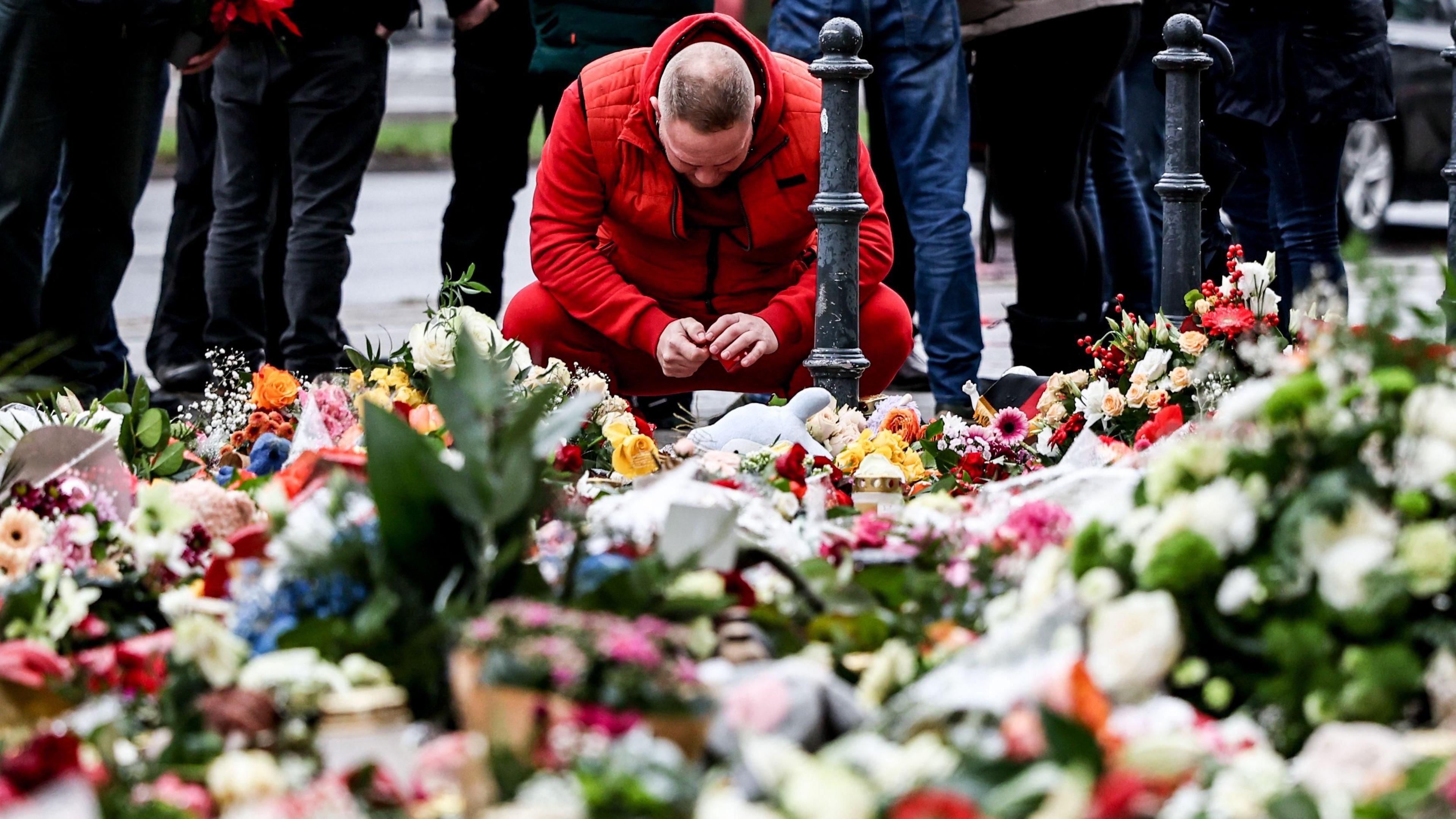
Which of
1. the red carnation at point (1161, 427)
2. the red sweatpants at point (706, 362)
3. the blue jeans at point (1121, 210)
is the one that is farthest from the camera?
the blue jeans at point (1121, 210)

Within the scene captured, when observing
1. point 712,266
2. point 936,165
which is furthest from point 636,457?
point 936,165

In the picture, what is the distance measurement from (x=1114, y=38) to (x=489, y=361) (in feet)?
9.55

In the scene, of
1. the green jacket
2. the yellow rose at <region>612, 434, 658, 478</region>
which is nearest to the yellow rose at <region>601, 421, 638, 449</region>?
the yellow rose at <region>612, 434, 658, 478</region>

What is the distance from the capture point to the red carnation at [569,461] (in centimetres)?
260

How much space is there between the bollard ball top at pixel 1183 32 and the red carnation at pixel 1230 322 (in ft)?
2.44

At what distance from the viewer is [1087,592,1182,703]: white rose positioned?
148cm

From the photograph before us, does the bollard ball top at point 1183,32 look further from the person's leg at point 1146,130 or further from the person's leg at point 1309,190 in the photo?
the person's leg at point 1146,130

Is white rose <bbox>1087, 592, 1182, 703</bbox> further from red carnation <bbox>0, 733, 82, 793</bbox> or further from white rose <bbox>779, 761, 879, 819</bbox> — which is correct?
red carnation <bbox>0, 733, 82, 793</bbox>

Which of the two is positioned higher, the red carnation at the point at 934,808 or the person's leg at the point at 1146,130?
the person's leg at the point at 1146,130

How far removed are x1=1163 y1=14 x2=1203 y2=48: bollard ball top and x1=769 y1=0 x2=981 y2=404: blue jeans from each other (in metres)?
0.64

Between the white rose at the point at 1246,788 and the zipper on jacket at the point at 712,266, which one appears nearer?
the white rose at the point at 1246,788

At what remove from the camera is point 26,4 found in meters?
3.97

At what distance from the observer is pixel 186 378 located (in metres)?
4.79

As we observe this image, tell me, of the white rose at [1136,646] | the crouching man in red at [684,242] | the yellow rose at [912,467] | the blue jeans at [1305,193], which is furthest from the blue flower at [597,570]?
the blue jeans at [1305,193]
